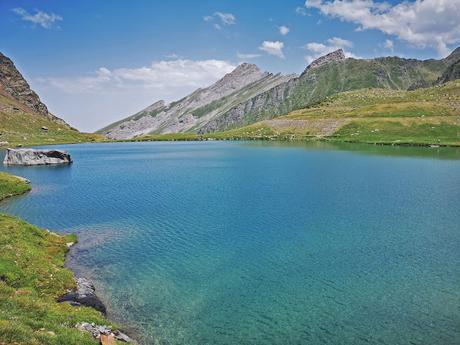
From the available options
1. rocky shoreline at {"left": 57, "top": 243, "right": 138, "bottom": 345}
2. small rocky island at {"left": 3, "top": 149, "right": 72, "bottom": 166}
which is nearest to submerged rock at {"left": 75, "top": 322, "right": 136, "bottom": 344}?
rocky shoreline at {"left": 57, "top": 243, "right": 138, "bottom": 345}

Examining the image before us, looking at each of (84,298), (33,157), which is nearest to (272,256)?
(84,298)

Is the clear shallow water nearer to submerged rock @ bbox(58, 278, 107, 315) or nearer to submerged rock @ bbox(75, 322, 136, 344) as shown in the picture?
submerged rock @ bbox(58, 278, 107, 315)

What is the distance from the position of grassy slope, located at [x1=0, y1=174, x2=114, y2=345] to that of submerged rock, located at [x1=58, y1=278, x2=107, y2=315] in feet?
2.97

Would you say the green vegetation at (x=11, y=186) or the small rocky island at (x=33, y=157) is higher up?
the small rocky island at (x=33, y=157)

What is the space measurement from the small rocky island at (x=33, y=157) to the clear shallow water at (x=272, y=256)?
60254 mm

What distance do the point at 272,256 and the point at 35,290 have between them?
84.4ft

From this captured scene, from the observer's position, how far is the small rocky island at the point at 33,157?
5861 inches

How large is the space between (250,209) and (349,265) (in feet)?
94.8

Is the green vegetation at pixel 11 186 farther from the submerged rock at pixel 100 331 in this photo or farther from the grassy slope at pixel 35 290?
the submerged rock at pixel 100 331

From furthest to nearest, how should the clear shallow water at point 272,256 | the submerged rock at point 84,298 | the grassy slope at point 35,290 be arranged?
the submerged rock at point 84,298 < the clear shallow water at point 272,256 < the grassy slope at point 35,290

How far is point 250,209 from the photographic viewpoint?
69.2m

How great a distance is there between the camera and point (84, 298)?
1337 inches

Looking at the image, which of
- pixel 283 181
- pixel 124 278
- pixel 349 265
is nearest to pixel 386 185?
pixel 283 181

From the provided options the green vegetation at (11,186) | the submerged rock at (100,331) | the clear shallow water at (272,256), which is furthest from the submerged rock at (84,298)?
the green vegetation at (11,186)
